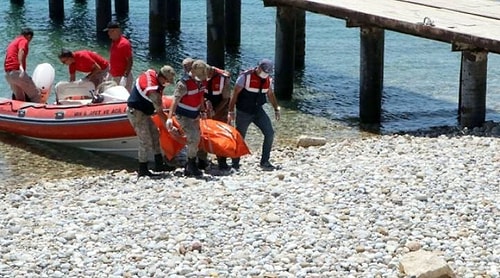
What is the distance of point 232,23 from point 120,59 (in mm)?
8747

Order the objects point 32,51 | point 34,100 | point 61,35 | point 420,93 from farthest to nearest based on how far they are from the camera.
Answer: point 61,35, point 32,51, point 420,93, point 34,100

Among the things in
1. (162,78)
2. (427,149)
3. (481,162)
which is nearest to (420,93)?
(427,149)

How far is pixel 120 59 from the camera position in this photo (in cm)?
1478

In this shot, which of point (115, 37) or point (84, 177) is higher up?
point (115, 37)

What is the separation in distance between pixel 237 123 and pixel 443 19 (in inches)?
195

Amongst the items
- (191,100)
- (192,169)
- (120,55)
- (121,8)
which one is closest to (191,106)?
(191,100)

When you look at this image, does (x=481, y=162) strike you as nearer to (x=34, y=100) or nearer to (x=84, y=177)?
(x=84, y=177)

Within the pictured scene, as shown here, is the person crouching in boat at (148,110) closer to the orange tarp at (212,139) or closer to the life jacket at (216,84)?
the orange tarp at (212,139)

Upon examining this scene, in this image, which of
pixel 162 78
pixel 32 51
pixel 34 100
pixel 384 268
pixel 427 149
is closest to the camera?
pixel 384 268

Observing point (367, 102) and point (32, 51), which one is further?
point (32, 51)

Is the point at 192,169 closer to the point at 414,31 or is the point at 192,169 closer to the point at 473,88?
the point at 473,88

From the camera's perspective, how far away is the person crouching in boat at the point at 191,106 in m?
11.8

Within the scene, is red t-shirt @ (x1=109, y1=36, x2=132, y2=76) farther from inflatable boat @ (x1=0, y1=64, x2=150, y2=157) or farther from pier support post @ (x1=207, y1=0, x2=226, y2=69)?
pier support post @ (x1=207, y1=0, x2=226, y2=69)

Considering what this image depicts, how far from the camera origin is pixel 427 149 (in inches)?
542
